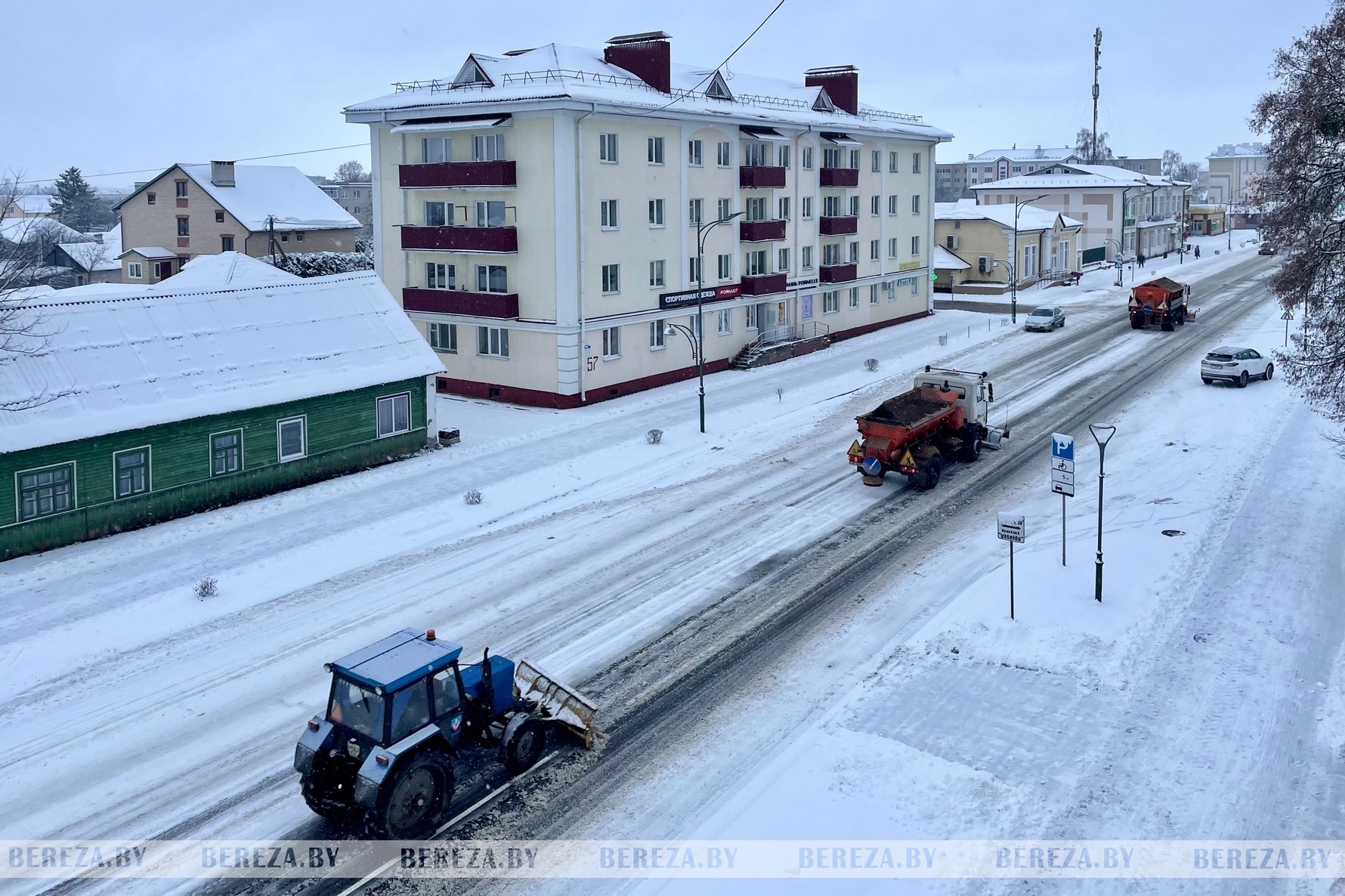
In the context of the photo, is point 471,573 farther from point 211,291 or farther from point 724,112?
point 724,112

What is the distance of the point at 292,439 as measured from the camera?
30.5 m

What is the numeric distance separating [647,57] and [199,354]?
24111 millimetres

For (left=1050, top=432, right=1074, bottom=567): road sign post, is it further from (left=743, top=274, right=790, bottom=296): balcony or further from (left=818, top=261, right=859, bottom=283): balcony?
(left=818, top=261, right=859, bottom=283): balcony

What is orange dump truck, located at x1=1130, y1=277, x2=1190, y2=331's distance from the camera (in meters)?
58.1

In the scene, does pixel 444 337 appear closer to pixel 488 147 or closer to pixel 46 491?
pixel 488 147

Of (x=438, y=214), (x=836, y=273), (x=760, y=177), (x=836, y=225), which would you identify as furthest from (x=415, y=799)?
(x=836, y=225)

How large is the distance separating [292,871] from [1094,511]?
2078cm

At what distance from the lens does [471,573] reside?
23609mm

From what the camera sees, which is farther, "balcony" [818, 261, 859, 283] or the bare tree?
"balcony" [818, 261, 859, 283]

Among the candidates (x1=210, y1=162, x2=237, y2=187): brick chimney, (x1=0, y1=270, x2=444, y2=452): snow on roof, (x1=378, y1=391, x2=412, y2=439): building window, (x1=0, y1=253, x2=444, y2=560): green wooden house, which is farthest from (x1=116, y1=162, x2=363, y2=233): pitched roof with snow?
(x1=378, y1=391, x2=412, y2=439): building window

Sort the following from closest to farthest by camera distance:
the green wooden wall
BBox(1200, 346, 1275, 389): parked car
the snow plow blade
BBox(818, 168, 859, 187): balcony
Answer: the snow plow blade
the green wooden wall
BBox(1200, 346, 1275, 389): parked car
BBox(818, 168, 859, 187): balcony

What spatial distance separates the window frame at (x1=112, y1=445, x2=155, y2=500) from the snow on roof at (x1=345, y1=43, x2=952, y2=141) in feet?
63.0

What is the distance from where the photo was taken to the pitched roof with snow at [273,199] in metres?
76.8

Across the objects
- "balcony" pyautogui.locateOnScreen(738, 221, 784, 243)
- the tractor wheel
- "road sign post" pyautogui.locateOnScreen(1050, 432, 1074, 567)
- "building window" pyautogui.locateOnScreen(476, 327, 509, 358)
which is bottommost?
the tractor wheel
